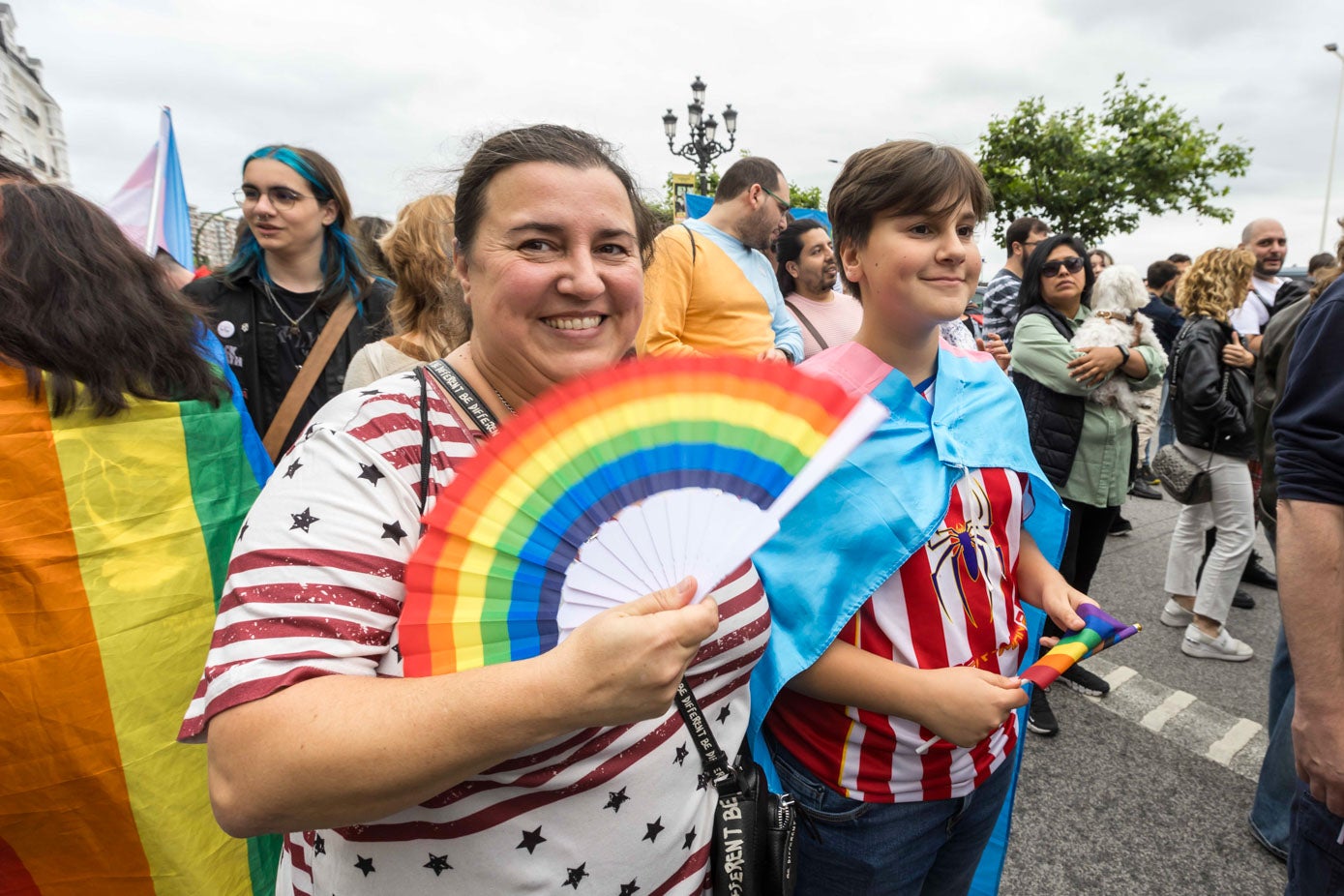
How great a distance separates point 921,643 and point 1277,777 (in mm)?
2048

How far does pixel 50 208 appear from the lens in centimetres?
154

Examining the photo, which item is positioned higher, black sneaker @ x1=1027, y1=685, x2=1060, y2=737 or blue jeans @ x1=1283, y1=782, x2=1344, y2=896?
blue jeans @ x1=1283, y1=782, x2=1344, y2=896

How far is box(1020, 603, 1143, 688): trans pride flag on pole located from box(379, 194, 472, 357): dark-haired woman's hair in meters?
1.92

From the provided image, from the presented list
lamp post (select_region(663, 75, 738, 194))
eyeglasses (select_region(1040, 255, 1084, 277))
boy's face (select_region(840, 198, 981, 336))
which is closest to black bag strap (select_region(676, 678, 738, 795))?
boy's face (select_region(840, 198, 981, 336))

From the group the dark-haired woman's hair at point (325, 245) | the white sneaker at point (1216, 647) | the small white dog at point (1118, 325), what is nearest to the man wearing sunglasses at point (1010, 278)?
the small white dog at point (1118, 325)

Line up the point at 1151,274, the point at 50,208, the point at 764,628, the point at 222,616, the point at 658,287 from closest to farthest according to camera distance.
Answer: the point at 222,616, the point at 764,628, the point at 50,208, the point at 658,287, the point at 1151,274

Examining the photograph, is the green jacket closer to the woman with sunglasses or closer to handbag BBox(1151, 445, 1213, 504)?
the woman with sunglasses

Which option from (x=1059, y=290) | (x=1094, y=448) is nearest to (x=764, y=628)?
(x=1094, y=448)

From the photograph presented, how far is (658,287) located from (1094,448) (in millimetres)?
2221

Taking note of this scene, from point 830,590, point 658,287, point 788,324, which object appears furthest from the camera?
point 788,324

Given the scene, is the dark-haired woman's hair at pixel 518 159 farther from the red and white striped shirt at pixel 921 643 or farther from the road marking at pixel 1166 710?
the road marking at pixel 1166 710

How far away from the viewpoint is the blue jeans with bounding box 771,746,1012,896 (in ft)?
4.76

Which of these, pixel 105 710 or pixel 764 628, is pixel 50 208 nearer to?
pixel 105 710

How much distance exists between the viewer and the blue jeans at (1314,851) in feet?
4.47
